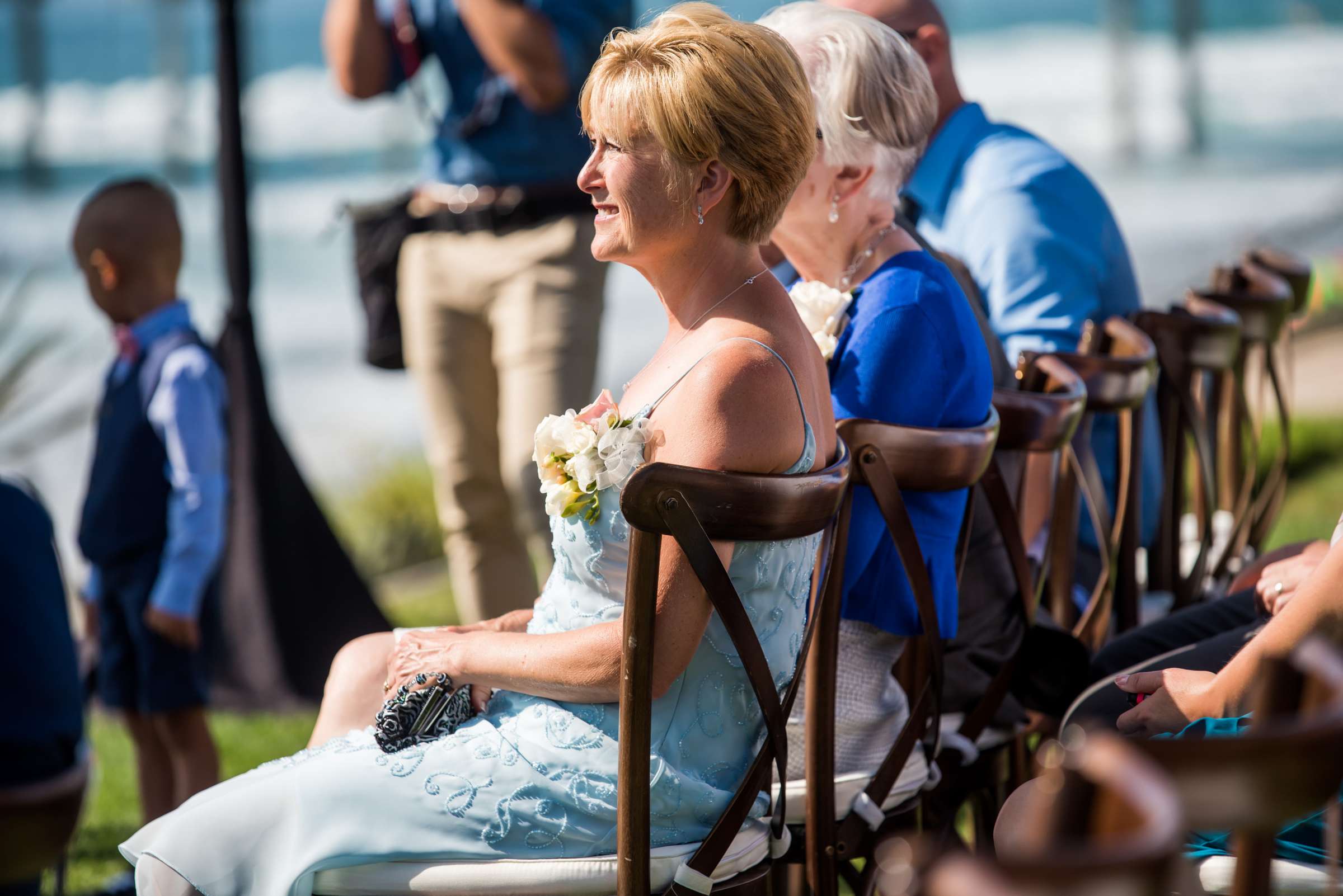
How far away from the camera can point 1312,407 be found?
24.2ft

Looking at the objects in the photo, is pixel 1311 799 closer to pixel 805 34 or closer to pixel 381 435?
pixel 805 34

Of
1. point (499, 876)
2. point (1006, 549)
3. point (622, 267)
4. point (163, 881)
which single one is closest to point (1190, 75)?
point (622, 267)

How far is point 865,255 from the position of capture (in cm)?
226

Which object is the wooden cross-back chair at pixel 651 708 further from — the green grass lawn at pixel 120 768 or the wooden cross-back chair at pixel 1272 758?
the green grass lawn at pixel 120 768

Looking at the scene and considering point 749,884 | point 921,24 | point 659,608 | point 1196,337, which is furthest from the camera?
point 921,24

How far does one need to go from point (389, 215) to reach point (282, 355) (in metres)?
5.92

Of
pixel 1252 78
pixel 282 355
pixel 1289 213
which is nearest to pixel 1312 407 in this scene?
pixel 1289 213

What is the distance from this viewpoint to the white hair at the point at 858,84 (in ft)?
7.40

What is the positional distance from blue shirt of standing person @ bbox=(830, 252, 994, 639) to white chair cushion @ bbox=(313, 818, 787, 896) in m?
0.52

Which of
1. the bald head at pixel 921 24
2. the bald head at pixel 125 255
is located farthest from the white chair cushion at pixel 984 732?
the bald head at pixel 125 255

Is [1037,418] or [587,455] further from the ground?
[587,455]

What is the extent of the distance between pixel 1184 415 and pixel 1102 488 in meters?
0.21

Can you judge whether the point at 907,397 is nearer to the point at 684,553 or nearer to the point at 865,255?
the point at 865,255

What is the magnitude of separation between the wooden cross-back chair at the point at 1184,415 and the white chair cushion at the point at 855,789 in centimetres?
105
